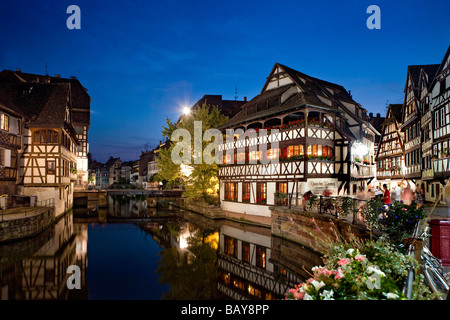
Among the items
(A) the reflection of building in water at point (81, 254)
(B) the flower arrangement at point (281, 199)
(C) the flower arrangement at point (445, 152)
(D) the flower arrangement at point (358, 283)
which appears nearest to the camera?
(D) the flower arrangement at point (358, 283)

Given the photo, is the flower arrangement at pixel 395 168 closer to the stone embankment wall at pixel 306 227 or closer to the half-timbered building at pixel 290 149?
the half-timbered building at pixel 290 149

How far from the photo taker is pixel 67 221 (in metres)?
29.4

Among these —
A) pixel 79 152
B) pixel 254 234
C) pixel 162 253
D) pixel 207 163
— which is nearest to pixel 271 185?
pixel 254 234

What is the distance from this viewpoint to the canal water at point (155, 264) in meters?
12.3

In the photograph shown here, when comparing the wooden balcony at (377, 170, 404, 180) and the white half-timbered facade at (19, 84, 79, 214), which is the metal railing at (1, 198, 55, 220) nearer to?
the white half-timbered facade at (19, 84, 79, 214)

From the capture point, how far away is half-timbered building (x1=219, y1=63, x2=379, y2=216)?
23.2 m

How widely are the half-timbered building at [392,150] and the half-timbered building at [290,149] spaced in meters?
8.13

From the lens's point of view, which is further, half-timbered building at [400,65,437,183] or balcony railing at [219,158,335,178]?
half-timbered building at [400,65,437,183]

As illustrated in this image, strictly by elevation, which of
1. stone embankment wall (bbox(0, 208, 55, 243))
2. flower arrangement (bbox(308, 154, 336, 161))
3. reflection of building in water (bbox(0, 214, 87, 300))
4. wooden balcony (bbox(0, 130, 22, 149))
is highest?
wooden balcony (bbox(0, 130, 22, 149))

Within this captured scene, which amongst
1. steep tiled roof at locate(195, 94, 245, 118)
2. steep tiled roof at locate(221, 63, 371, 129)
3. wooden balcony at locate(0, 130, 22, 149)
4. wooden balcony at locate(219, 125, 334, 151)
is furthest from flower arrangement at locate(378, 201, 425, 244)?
steep tiled roof at locate(195, 94, 245, 118)

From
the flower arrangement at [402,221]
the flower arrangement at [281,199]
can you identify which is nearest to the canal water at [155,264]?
the flower arrangement at [281,199]

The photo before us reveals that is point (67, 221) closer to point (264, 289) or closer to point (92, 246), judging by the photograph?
point (92, 246)

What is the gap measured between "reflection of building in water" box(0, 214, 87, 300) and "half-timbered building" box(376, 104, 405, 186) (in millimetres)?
34002
